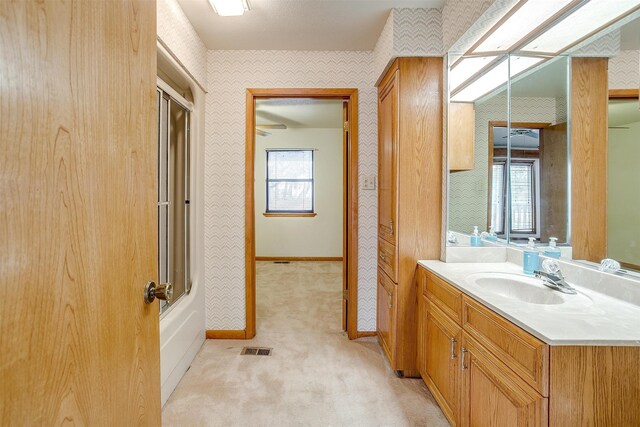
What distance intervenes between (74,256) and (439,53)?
2.25 m

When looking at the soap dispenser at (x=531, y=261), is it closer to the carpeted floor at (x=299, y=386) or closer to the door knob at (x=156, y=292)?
the carpeted floor at (x=299, y=386)

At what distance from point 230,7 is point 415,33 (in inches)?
47.6

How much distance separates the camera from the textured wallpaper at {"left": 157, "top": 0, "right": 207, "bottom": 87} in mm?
1893

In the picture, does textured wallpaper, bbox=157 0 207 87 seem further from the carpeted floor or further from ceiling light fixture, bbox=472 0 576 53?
the carpeted floor

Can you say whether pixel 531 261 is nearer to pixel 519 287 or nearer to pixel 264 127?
pixel 519 287

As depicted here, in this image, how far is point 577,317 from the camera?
1.13m

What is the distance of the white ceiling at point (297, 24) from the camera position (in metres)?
2.13

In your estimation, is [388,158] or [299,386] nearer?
[299,386]

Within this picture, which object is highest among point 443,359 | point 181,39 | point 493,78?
point 181,39

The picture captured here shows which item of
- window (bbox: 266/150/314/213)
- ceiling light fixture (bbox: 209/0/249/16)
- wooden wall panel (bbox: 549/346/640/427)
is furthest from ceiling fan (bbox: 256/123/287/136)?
wooden wall panel (bbox: 549/346/640/427)

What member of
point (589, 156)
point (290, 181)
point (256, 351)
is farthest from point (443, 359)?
point (290, 181)

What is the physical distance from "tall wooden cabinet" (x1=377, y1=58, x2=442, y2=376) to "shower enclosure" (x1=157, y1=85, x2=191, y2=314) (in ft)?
4.96

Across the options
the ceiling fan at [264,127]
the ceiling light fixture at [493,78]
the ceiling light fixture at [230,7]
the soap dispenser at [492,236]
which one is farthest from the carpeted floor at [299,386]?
the ceiling fan at [264,127]

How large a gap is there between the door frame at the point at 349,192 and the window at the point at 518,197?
106 cm
